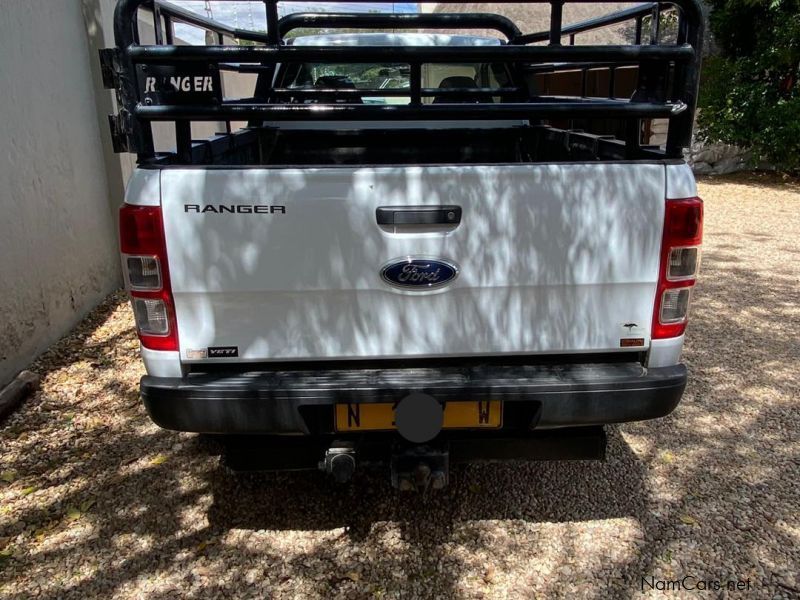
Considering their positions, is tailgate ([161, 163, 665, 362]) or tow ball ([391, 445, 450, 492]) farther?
tow ball ([391, 445, 450, 492])

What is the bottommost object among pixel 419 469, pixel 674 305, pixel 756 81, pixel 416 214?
pixel 419 469

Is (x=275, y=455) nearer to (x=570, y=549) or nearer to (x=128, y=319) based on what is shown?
(x=570, y=549)

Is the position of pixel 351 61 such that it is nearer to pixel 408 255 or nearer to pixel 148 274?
pixel 408 255

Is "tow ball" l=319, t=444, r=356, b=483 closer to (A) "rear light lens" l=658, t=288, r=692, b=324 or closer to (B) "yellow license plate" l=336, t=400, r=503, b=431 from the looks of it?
(B) "yellow license plate" l=336, t=400, r=503, b=431

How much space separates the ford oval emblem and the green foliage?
35.8ft

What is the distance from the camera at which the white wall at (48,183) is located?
419 cm

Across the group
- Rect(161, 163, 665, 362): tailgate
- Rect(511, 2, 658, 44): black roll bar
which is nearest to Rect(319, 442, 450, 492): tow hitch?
Rect(161, 163, 665, 362): tailgate

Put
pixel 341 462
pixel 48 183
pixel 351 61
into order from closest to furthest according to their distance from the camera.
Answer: pixel 351 61
pixel 341 462
pixel 48 183

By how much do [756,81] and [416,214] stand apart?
39.5 ft

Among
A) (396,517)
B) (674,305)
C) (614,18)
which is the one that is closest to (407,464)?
(396,517)

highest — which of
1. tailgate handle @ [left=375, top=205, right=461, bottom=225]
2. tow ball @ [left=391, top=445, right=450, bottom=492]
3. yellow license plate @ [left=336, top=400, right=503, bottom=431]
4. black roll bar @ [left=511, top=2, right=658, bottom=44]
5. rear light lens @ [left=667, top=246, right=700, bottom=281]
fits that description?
black roll bar @ [left=511, top=2, right=658, bottom=44]

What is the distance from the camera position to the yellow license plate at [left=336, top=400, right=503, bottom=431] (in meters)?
2.37

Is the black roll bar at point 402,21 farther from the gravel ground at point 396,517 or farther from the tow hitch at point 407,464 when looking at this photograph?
the gravel ground at point 396,517

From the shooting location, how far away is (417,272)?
226cm
